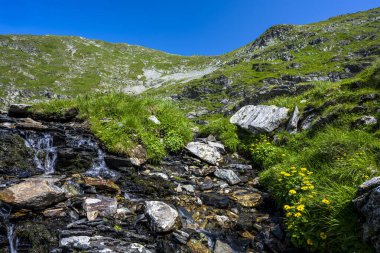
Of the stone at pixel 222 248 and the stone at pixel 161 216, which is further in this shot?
the stone at pixel 161 216

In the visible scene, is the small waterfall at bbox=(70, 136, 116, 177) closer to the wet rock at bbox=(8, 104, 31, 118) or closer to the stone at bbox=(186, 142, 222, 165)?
the stone at bbox=(186, 142, 222, 165)

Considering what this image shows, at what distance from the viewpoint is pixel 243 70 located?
4473 inches

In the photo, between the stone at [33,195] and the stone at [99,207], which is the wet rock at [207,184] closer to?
the stone at [99,207]

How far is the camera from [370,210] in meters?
5.25

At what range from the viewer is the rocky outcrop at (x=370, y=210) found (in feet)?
16.6

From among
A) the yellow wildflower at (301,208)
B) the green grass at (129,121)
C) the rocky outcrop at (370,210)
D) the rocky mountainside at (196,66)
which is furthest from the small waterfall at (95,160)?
the rocky mountainside at (196,66)

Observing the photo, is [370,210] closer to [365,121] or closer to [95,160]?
[365,121]

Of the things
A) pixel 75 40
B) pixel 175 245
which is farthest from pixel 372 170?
pixel 75 40

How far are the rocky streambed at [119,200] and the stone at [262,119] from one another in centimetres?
204

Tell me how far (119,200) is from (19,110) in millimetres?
9606

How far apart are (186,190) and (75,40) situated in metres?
215

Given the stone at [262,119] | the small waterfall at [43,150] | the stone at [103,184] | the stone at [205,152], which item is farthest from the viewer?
the stone at [262,119]

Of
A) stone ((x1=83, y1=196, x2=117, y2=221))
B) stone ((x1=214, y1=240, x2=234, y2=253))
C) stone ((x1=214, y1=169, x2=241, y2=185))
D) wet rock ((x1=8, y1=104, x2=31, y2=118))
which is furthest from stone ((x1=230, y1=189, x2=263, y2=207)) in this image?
wet rock ((x1=8, y1=104, x2=31, y2=118))

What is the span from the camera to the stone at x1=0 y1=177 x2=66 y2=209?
22.3 ft
